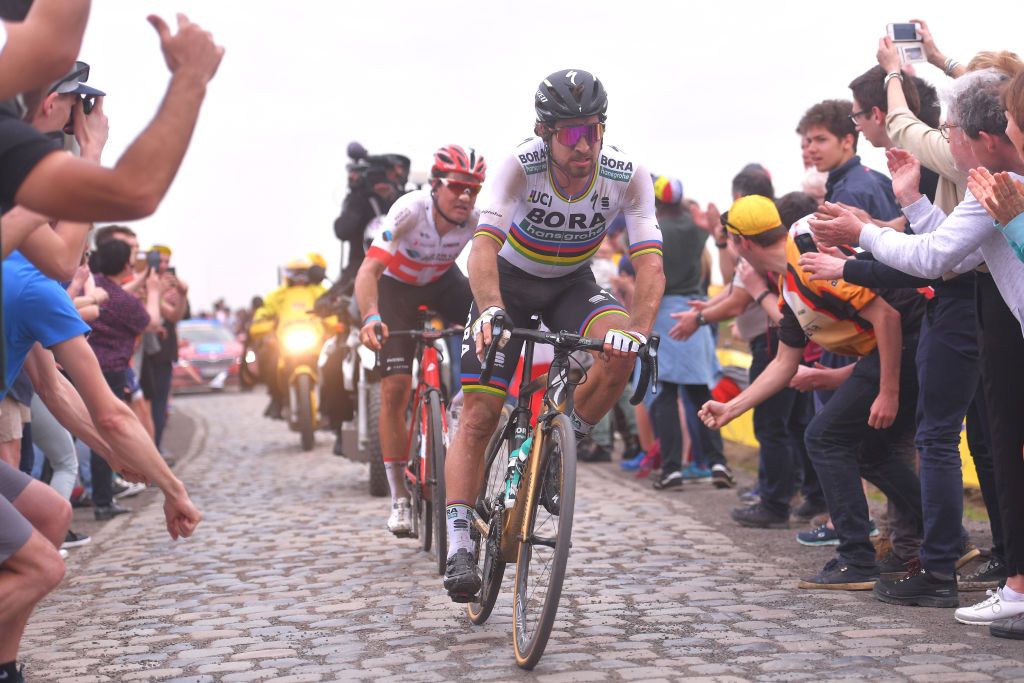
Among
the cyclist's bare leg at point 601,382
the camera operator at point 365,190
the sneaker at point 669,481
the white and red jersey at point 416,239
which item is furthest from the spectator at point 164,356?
the cyclist's bare leg at point 601,382

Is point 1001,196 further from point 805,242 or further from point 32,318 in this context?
point 32,318

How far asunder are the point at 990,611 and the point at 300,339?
11.2 metres

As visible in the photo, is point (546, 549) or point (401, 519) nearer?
point (546, 549)

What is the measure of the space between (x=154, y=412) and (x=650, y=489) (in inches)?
219

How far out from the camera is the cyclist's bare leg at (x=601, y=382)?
581 centimetres

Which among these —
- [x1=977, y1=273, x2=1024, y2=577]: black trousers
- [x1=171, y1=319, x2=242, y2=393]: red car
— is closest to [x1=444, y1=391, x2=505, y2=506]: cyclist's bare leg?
[x1=977, y1=273, x2=1024, y2=577]: black trousers

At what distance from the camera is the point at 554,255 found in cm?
627

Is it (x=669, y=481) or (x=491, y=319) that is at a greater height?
(x=491, y=319)

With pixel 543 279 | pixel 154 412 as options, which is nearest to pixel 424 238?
pixel 543 279

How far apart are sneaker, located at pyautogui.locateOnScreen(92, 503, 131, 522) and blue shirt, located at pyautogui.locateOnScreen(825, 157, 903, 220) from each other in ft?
19.8

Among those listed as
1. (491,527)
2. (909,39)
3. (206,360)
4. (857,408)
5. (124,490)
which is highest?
(909,39)

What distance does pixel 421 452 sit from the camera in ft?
25.5

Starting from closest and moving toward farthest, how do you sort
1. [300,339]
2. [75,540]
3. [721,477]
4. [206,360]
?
[75,540]
[721,477]
[300,339]
[206,360]

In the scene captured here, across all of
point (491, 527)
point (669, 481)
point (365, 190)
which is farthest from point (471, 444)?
point (365, 190)
